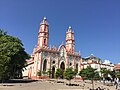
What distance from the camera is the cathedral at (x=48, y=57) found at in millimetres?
55875

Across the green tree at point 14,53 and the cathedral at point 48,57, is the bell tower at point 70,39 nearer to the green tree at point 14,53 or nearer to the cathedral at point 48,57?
the cathedral at point 48,57

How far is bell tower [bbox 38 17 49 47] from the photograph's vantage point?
61156 millimetres

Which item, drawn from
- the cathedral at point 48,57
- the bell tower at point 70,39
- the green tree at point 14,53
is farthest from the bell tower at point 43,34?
the green tree at point 14,53

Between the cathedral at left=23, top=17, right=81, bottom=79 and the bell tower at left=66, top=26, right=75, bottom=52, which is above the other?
the bell tower at left=66, top=26, right=75, bottom=52

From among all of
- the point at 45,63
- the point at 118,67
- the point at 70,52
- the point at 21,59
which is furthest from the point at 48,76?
the point at 118,67

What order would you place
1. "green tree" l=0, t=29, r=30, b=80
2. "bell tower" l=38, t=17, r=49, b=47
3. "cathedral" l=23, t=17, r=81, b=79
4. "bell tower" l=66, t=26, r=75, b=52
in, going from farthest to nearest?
1. "bell tower" l=66, t=26, r=75, b=52
2. "bell tower" l=38, t=17, r=49, b=47
3. "cathedral" l=23, t=17, r=81, b=79
4. "green tree" l=0, t=29, r=30, b=80

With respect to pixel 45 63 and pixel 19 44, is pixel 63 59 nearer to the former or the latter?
pixel 45 63

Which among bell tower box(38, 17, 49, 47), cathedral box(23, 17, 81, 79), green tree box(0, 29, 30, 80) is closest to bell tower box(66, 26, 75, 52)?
cathedral box(23, 17, 81, 79)

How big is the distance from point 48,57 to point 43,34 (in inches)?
343

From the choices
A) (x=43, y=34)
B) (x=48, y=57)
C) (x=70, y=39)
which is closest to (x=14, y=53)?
(x=48, y=57)

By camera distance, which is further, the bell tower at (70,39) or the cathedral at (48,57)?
the bell tower at (70,39)

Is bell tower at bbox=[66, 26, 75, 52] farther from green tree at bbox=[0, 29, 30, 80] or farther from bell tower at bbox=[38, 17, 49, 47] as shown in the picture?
green tree at bbox=[0, 29, 30, 80]

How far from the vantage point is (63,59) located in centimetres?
6041

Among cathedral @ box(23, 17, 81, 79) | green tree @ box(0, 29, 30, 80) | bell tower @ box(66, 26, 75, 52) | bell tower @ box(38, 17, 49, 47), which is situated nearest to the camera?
green tree @ box(0, 29, 30, 80)
